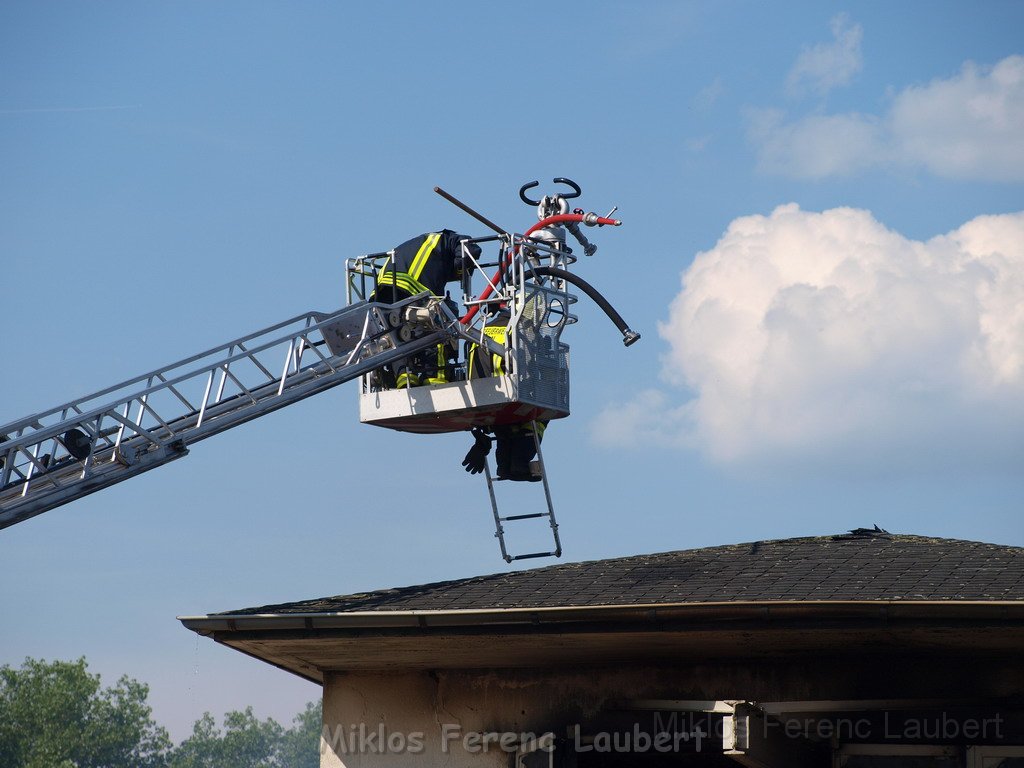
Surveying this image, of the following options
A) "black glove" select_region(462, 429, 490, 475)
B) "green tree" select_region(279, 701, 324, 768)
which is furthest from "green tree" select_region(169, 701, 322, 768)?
"black glove" select_region(462, 429, 490, 475)

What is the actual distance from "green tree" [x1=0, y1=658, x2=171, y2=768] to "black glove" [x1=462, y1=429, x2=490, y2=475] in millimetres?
72968

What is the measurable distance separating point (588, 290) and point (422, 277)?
70.8 inches

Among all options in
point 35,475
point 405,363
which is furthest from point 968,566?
point 35,475

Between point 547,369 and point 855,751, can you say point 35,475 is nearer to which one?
point 547,369

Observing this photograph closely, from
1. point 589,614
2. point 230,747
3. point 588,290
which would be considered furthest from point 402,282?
point 230,747

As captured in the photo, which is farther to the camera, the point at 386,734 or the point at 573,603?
the point at 386,734

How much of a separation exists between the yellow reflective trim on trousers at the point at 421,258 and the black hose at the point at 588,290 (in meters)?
1.05

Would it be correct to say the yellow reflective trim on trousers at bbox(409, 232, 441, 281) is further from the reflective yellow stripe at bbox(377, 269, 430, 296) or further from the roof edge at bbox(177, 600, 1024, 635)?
the roof edge at bbox(177, 600, 1024, 635)

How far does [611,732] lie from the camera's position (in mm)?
11688

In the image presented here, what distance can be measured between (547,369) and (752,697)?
477 centimetres

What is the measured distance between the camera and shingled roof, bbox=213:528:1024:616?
10.6m

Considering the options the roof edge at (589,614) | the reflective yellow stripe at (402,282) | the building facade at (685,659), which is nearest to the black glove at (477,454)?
the reflective yellow stripe at (402,282)

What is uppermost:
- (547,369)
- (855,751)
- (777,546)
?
(547,369)

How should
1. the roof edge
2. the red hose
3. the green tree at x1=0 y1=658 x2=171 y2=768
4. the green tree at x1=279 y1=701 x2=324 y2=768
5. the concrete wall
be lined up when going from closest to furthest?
the roof edge, the concrete wall, the red hose, the green tree at x1=0 y1=658 x2=171 y2=768, the green tree at x1=279 y1=701 x2=324 y2=768
